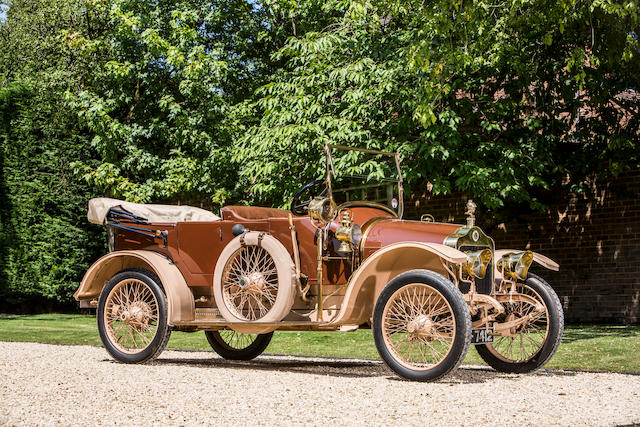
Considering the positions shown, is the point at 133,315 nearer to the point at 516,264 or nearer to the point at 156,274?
the point at 156,274

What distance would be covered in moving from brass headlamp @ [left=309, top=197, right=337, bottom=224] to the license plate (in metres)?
1.55

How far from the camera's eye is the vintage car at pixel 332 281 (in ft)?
18.9

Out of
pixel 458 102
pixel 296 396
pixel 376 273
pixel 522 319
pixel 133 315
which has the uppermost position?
pixel 458 102

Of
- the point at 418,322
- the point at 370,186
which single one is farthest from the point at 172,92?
the point at 418,322

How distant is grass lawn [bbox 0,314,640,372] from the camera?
25.3ft

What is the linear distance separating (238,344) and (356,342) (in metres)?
2.30

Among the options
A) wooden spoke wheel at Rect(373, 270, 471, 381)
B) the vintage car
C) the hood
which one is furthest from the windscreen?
wooden spoke wheel at Rect(373, 270, 471, 381)

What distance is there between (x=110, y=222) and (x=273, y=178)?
435 cm

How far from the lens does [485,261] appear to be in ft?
19.4

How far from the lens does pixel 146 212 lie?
25.7 feet

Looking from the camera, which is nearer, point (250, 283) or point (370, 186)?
point (250, 283)

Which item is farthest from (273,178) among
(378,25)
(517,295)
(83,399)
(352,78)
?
(83,399)

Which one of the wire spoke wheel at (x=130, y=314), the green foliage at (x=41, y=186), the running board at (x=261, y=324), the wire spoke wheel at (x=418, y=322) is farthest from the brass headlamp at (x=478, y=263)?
the green foliage at (x=41, y=186)

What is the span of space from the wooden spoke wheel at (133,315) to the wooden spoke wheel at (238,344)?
3.21 ft
